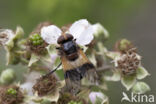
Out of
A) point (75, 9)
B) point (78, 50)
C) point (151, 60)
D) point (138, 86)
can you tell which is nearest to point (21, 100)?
point (78, 50)

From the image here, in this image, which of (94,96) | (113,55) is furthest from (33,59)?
(113,55)

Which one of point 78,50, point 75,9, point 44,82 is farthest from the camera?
point 75,9

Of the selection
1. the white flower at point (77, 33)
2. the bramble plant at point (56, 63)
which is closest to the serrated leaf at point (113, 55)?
the bramble plant at point (56, 63)

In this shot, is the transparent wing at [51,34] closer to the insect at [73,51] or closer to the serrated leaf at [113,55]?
the insect at [73,51]

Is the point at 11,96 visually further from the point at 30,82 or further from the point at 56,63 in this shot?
the point at 56,63

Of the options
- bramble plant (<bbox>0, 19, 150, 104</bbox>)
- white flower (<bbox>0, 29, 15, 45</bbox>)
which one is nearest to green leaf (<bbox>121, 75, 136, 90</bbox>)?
bramble plant (<bbox>0, 19, 150, 104</bbox>)

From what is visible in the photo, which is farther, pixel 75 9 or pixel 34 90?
pixel 75 9

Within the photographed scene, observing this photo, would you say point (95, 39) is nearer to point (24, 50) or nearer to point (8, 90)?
point (24, 50)

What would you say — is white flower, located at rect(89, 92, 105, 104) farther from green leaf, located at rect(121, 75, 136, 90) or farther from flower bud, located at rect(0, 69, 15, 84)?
flower bud, located at rect(0, 69, 15, 84)

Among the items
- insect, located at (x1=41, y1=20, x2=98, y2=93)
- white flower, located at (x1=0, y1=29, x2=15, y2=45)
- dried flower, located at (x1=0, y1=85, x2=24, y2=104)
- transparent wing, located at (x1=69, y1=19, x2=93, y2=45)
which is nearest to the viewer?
insect, located at (x1=41, y1=20, x2=98, y2=93)
